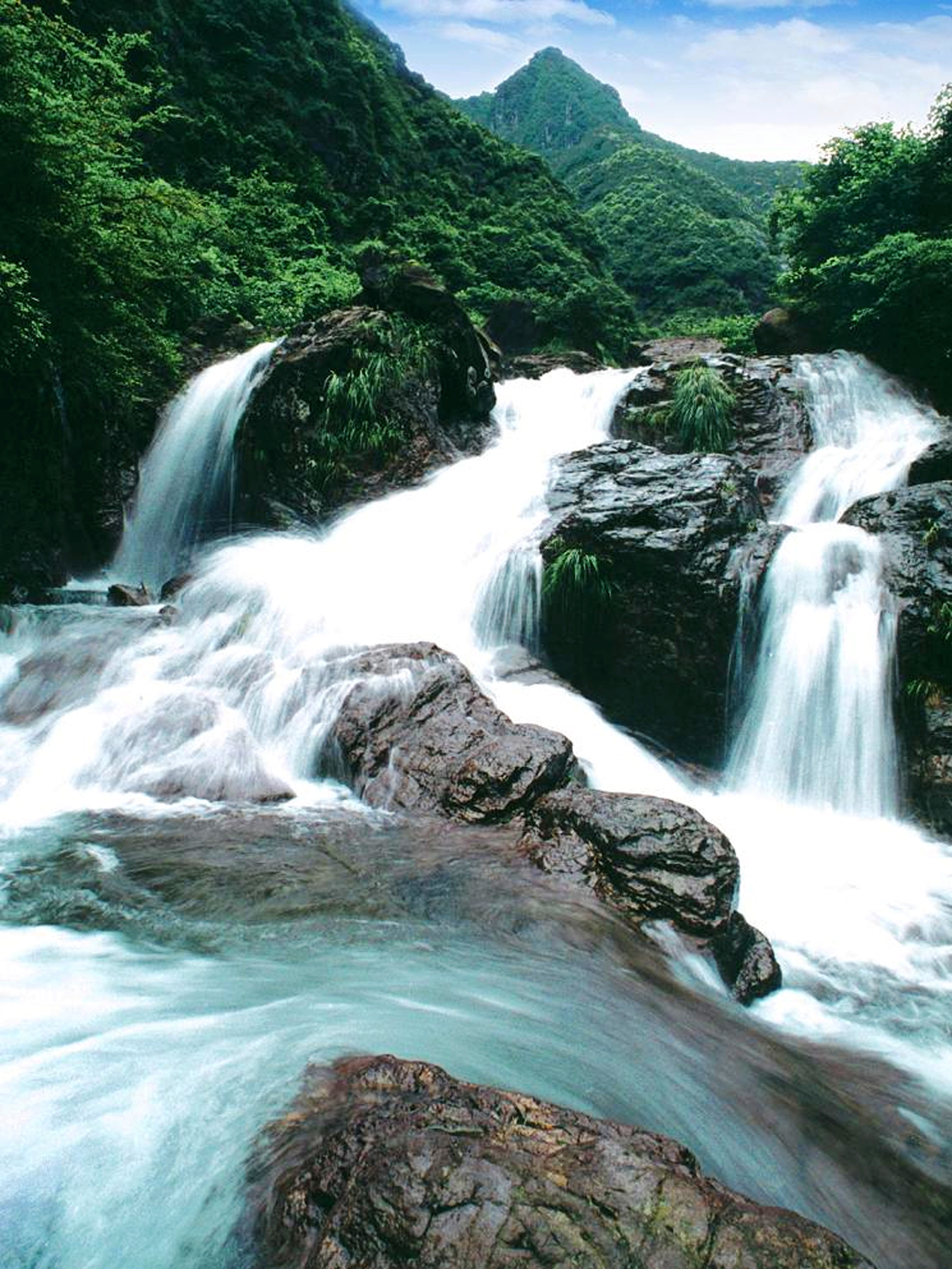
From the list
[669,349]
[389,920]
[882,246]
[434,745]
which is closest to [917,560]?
[434,745]

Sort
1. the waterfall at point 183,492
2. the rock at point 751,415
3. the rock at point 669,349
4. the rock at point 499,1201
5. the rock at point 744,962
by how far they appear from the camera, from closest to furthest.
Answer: the rock at point 499,1201 < the rock at point 744,962 < the rock at point 751,415 < the waterfall at point 183,492 < the rock at point 669,349

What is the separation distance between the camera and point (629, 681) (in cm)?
737

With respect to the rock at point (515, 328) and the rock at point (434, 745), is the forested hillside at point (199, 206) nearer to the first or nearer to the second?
the rock at point (515, 328)

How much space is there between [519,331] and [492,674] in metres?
17.1

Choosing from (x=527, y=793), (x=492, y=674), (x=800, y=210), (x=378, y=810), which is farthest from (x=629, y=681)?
(x=800, y=210)

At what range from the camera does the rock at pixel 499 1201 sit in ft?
4.30

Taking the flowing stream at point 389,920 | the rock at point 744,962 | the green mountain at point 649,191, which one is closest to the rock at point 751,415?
the flowing stream at point 389,920

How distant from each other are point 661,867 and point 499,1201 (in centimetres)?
297

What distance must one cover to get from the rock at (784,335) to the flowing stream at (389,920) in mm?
7404

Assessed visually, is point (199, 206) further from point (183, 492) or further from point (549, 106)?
point (549, 106)

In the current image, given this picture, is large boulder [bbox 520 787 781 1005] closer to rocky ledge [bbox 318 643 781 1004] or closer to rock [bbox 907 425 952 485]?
rocky ledge [bbox 318 643 781 1004]

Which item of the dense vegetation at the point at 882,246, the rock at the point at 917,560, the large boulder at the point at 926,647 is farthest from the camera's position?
the dense vegetation at the point at 882,246

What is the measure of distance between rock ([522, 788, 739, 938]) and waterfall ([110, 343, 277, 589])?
8.66 meters

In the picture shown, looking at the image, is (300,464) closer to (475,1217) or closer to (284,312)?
(284,312)
